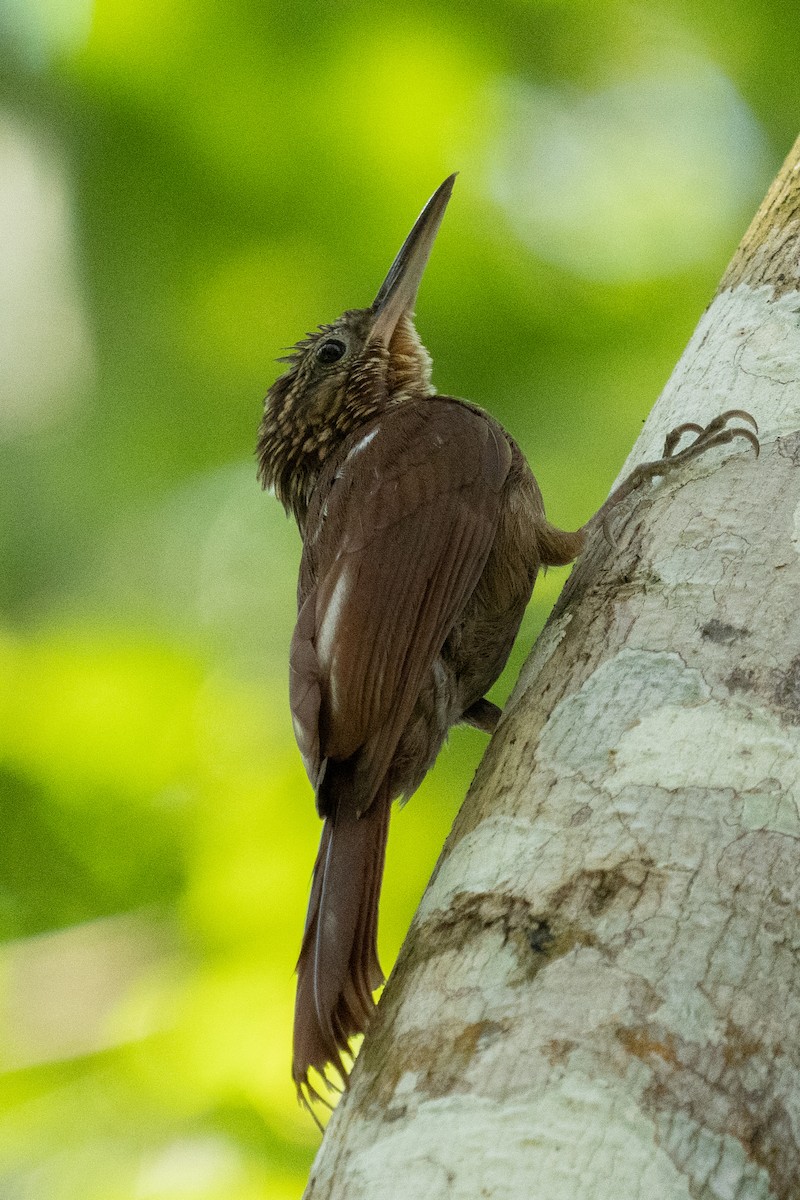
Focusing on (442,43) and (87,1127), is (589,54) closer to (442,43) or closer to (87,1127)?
(442,43)

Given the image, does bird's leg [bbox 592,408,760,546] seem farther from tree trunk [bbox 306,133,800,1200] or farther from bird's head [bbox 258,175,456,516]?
bird's head [bbox 258,175,456,516]

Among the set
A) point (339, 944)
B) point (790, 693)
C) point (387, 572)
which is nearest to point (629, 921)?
point (790, 693)

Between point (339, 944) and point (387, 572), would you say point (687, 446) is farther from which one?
point (339, 944)

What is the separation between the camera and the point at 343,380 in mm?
3232

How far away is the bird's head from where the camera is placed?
3.16 m

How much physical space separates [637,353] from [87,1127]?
277cm

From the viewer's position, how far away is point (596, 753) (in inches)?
57.7

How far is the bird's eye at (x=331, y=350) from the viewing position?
3.28 metres

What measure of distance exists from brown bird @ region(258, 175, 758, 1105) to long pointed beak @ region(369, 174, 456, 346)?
0.03m

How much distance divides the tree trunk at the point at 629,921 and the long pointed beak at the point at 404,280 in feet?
5.09

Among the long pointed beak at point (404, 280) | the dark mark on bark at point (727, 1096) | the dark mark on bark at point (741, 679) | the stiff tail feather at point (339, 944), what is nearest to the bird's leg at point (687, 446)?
the dark mark on bark at point (741, 679)

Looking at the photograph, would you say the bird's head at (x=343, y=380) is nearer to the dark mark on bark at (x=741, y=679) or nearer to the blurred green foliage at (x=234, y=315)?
the blurred green foliage at (x=234, y=315)

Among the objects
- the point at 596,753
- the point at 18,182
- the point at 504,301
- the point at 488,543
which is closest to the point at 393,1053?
the point at 596,753

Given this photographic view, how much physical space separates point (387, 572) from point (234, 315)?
193 centimetres
